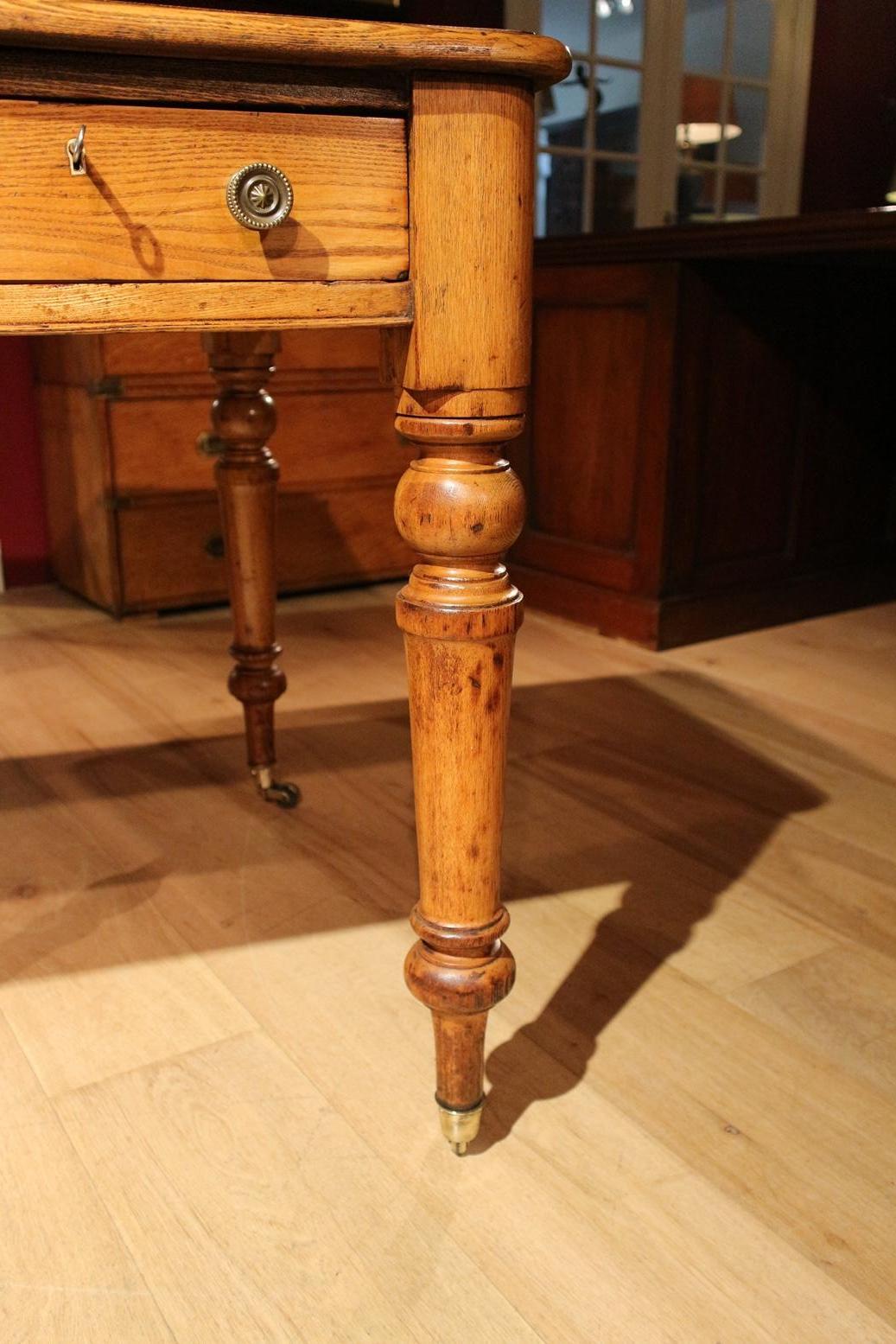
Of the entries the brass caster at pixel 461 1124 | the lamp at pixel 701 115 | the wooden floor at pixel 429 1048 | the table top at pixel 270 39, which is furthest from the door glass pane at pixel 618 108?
the brass caster at pixel 461 1124

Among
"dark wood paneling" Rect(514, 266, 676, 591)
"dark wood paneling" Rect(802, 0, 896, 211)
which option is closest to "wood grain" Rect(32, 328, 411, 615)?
"dark wood paneling" Rect(514, 266, 676, 591)

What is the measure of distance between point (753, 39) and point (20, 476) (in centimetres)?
303

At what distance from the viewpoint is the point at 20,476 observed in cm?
279

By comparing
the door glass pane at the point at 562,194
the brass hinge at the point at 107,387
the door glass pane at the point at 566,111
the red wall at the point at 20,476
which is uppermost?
the door glass pane at the point at 566,111

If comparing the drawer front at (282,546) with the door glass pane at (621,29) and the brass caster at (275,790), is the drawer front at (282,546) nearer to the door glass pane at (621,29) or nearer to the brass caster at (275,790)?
the brass caster at (275,790)

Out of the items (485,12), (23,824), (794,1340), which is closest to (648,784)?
(23,824)

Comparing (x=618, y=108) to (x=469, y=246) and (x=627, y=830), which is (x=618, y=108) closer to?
(x=627, y=830)

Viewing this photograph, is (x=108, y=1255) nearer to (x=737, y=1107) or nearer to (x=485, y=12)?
(x=737, y=1107)

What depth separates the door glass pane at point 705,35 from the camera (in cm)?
403

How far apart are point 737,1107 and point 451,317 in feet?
2.12

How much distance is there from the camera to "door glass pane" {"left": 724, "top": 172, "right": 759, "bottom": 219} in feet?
14.0

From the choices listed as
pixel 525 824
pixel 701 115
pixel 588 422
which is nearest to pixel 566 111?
pixel 701 115

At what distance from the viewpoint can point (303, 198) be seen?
726 mm

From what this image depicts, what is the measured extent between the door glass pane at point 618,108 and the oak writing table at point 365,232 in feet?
11.2
